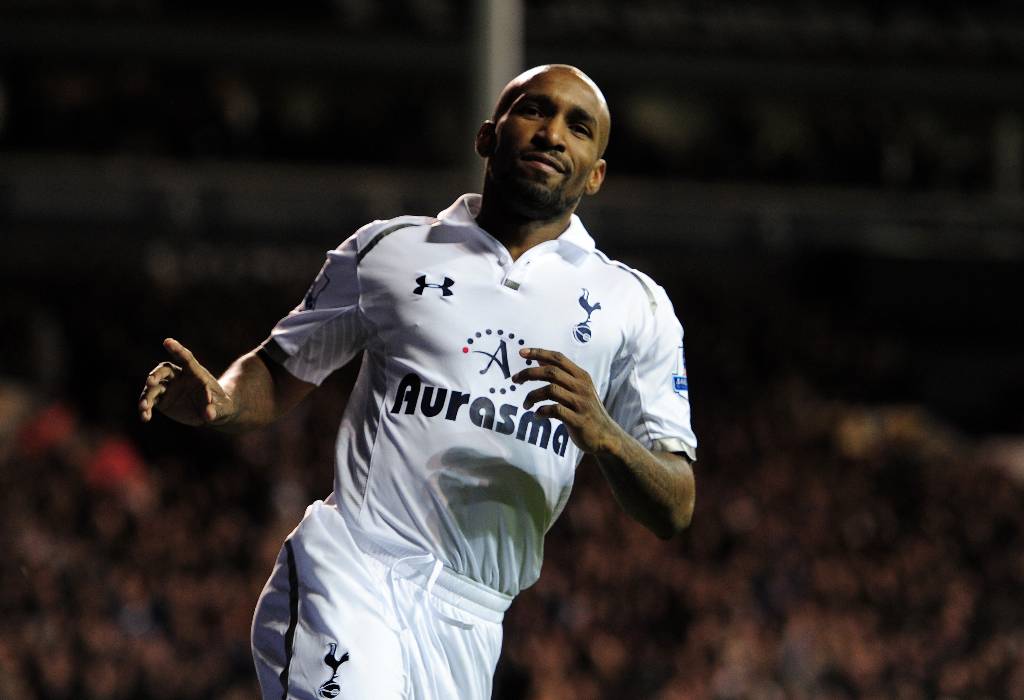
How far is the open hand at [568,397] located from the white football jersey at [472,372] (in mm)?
374

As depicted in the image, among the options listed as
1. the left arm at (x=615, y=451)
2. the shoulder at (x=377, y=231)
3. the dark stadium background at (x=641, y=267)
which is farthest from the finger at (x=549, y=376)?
the dark stadium background at (x=641, y=267)

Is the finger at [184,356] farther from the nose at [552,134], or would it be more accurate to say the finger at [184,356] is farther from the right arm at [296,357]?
the nose at [552,134]

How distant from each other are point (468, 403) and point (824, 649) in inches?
365

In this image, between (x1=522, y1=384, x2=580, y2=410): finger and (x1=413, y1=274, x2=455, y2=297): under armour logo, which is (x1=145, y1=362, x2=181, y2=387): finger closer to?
(x1=413, y1=274, x2=455, y2=297): under armour logo

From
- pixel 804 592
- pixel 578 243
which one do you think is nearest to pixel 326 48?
pixel 804 592

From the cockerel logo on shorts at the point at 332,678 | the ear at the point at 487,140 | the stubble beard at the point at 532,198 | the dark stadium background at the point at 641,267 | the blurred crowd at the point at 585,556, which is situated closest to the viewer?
the cockerel logo on shorts at the point at 332,678

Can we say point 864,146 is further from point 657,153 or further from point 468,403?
point 468,403

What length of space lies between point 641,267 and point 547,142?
1877cm

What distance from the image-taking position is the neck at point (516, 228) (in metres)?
3.86

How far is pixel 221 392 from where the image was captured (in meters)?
3.69

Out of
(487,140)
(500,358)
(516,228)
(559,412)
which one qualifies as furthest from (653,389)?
(487,140)

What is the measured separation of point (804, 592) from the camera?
13.5 m

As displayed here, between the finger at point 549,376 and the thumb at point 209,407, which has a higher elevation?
the finger at point 549,376

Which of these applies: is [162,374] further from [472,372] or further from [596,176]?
[596,176]
